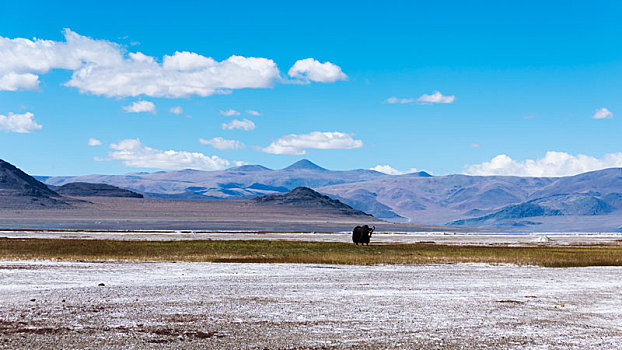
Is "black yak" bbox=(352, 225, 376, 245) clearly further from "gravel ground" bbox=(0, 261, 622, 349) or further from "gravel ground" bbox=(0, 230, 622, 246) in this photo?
"gravel ground" bbox=(0, 261, 622, 349)

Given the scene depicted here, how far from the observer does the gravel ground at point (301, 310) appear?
682 inches

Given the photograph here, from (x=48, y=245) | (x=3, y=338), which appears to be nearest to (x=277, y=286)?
(x=3, y=338)

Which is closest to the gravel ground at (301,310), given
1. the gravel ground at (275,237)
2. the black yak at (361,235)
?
the black yak at (361,235)

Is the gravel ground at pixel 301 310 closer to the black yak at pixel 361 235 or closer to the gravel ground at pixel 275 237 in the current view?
the black yak at pixel 361 235

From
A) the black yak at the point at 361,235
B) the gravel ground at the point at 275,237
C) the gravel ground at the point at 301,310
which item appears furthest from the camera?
the gravel ground at the point at 275,237

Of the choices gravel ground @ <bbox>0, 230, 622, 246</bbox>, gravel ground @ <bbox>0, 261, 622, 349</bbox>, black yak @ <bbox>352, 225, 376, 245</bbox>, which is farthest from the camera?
gravel ground @ <bbox>0, 230, 622, 246</bbox>

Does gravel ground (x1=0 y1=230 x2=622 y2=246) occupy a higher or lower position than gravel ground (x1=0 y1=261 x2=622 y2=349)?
higher

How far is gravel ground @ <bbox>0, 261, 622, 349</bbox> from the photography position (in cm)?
1733

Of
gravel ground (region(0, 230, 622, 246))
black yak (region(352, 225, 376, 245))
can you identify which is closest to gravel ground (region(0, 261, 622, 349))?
black yak (region(352, 225, 376, 245))

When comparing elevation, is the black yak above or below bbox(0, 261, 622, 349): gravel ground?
above

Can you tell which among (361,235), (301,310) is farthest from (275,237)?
(301,310)

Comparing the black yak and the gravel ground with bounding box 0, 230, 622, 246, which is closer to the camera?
the black yak

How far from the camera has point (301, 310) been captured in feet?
72.0

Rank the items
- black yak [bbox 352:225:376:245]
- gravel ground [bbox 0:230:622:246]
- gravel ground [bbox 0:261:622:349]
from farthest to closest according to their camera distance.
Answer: gravel ground [bbox 0:230:622:246] < black yak [bbox 352:225:376:245] < gravel ground [bbox 0:261:622:349]
